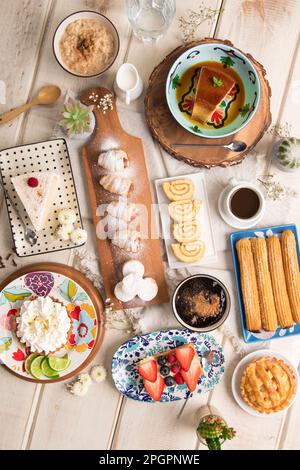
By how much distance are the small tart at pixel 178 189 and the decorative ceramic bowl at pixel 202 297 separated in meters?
0.32

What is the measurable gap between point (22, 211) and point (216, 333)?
36.1 inches

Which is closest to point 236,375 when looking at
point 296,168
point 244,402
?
point 244,402

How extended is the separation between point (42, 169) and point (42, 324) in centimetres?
60

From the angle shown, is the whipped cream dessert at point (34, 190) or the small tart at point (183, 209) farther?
the small tart at point (183, 209)

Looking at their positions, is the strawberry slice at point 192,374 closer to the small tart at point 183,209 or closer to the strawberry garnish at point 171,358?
the strawberry garnish at point 171,358

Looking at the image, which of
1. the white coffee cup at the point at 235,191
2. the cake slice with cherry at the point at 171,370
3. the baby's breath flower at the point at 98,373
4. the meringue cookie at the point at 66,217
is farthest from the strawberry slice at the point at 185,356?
the meringue cookie at the point at 66,217

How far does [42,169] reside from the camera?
1.73m

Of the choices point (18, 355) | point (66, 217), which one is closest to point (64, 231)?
point (66, 217)

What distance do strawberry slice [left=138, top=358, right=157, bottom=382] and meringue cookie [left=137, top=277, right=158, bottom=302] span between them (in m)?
0.24

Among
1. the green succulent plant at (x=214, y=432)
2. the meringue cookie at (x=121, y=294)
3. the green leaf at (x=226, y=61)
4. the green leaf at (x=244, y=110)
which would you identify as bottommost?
the green succulent plant at (x=214, y=432)

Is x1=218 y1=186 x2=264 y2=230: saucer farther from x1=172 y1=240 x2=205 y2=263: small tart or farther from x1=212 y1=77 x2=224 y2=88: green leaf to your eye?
x1=212 y1=77 x2=224 y2=88: green leaf

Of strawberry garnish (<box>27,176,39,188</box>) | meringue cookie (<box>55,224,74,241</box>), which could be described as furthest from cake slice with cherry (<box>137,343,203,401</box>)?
strawberry garnish (<box>27,176,39,188</box>)

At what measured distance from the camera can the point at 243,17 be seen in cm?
179

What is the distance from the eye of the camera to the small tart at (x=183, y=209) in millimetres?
1756
